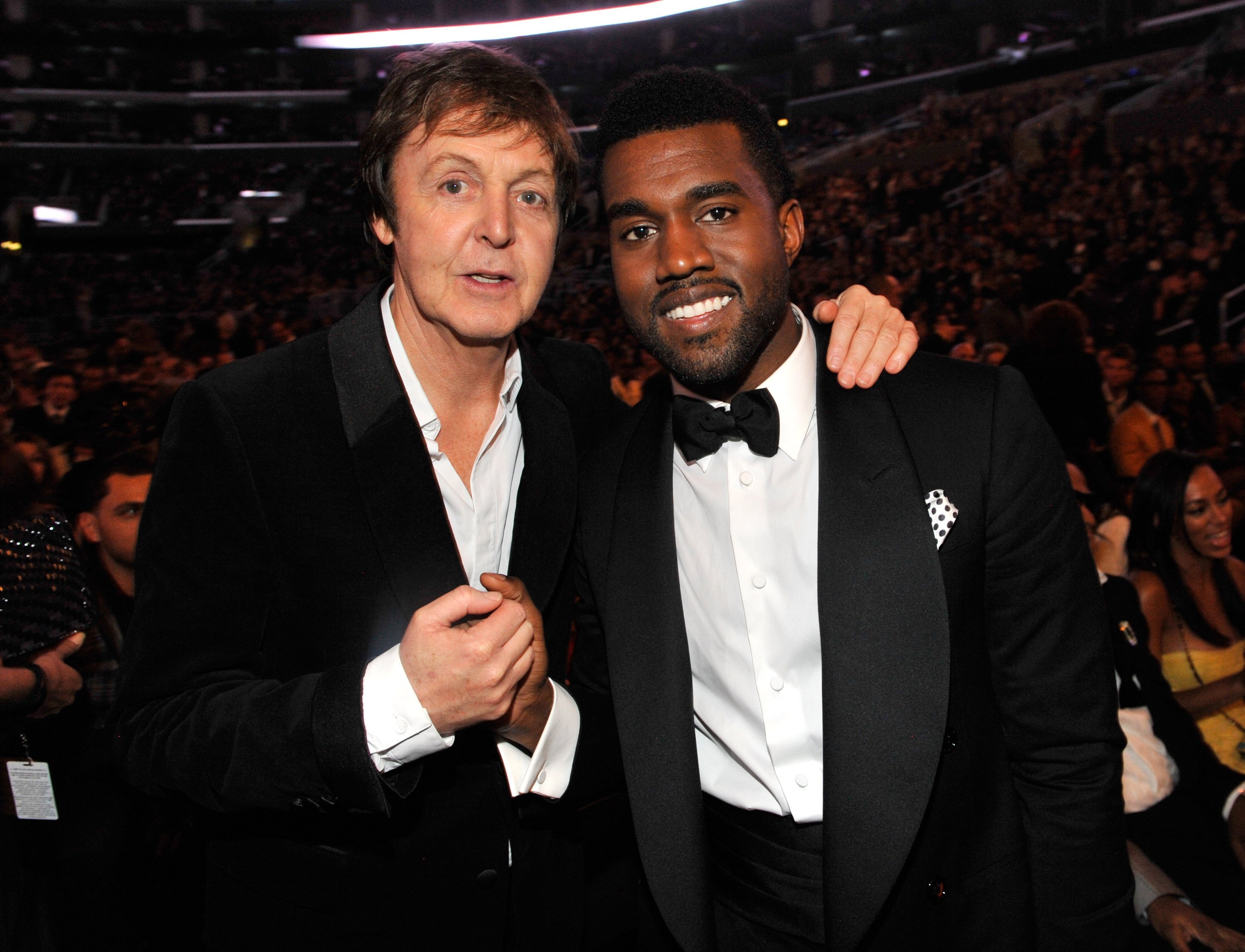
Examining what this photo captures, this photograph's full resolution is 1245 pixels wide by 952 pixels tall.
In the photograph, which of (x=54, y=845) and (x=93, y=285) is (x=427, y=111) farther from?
(x=93, y=285)

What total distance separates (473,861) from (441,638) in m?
0.57

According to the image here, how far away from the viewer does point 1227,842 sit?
2.59 m

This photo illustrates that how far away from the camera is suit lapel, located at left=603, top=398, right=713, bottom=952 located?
1.45m

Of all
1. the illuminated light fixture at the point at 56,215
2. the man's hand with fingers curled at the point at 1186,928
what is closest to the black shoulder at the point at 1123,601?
the man's hand with fingers curled at the point at 1186,928

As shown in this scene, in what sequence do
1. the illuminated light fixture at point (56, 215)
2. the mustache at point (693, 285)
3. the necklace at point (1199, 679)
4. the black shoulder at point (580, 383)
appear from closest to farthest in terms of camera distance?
the mustache at point (693, 285) → the black shoulder at point (580, 383) → the necklace at point (1199, 679) → the illuminated light fixture at point (56, 215)

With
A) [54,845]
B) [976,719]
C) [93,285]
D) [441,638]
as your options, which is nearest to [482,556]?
[441,638]

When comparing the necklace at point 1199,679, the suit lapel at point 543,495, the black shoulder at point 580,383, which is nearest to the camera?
the suit lapel at point 543,495

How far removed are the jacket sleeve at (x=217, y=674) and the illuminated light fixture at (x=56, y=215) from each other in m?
Result: 29.4

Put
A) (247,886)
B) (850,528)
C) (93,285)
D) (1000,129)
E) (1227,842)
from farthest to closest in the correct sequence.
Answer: (93,285) < (1000,129) < (1227,842) < (247,886) < (850,528)

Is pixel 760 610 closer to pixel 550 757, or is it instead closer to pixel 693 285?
pixel 550 757

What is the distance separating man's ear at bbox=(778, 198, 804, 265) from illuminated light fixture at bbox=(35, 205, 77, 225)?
1161 inches

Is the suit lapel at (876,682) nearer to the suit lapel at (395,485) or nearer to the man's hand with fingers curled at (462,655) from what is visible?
the man's hand with fingers curled at (462,655)

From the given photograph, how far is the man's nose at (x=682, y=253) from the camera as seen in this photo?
59.6 inches

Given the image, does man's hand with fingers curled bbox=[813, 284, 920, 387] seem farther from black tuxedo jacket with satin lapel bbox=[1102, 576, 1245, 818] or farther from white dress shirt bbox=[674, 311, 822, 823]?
black tuxedo jacket with satin lapel bbox=[1102, 576, 1245, 818]
